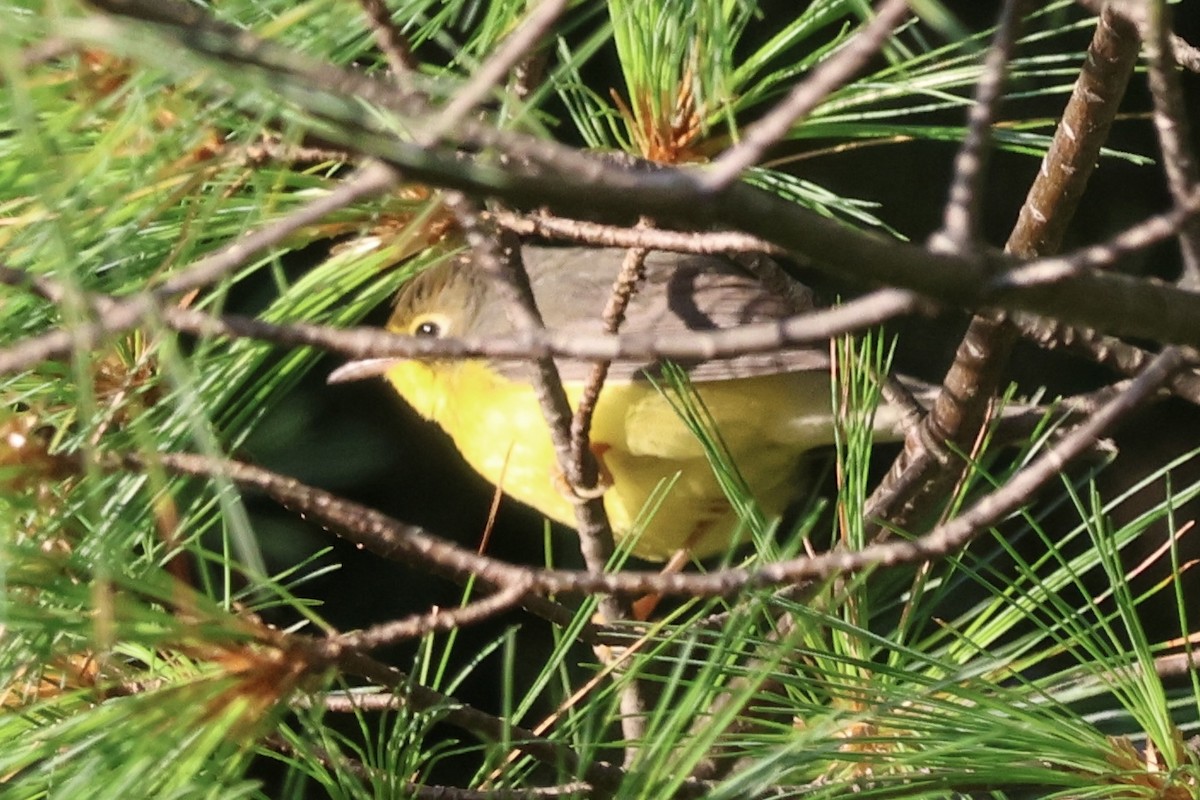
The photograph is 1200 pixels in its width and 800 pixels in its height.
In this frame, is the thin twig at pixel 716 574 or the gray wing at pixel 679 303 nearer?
the thin twig at pixel 716 574

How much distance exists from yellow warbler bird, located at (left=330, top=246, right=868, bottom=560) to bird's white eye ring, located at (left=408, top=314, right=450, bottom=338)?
0.15 feet

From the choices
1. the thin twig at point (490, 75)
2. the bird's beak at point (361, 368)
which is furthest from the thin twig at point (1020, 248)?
the bird's beak at point (361, 368)

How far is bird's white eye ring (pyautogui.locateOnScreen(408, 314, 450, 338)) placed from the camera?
168 cm

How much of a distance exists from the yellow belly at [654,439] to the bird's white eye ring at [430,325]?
0.10 meters

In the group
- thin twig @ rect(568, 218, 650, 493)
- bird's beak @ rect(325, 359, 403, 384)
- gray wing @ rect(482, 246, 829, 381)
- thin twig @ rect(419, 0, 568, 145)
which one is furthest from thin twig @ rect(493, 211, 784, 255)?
bird's beak @ rect(325, 359, 403, 384)

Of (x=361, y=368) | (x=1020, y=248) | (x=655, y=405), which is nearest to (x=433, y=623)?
(x=1020, y=248)

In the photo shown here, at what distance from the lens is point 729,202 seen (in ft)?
1.33

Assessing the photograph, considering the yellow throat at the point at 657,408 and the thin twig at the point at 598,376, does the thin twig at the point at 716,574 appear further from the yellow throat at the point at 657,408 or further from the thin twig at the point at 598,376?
the yellow throat at the point at 657,408

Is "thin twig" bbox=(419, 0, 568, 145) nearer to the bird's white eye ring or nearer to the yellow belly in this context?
the yellow belly

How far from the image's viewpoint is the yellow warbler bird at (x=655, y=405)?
1.44 meters

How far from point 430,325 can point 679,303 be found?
380 millimetres

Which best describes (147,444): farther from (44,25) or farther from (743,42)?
(743,42)

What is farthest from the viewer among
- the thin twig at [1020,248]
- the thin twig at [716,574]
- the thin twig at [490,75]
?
the thin twig at [1020,248]

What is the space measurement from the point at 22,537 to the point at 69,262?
1.05 feet
